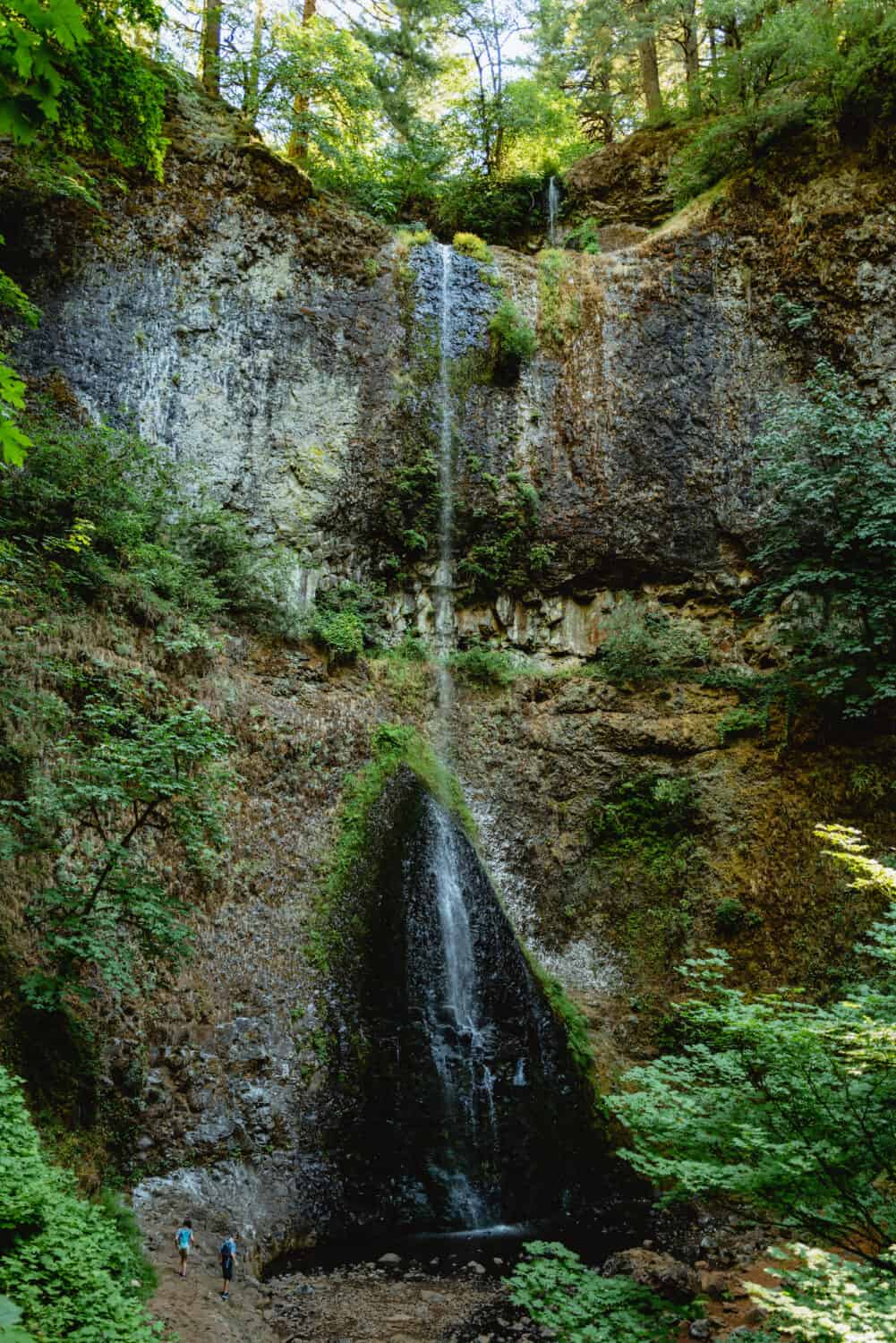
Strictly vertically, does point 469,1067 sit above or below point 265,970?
below

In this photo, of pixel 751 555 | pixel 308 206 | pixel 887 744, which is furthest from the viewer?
pixel 308 206

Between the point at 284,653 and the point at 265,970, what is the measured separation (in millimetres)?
5567

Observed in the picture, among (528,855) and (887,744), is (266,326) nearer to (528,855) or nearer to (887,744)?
(528,855)

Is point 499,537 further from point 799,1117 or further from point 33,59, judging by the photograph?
point 33,59

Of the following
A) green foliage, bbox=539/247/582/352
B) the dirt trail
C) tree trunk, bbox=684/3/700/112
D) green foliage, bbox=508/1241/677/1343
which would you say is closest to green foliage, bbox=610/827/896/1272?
green foliage, bbox=508/1241/677/1343

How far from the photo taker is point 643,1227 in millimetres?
8117

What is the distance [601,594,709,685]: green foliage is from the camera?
45.0 feet

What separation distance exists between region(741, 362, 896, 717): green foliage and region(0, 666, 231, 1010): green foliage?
332 inches

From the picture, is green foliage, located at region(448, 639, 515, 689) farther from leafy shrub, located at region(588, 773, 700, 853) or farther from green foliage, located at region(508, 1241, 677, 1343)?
green foliage, located at region(508, 1241, 677, 1343)

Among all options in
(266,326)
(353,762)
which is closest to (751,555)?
(353,762)

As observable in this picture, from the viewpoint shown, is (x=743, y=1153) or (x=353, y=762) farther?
(x=353, y=762)

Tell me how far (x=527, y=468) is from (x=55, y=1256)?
1381 centimetres

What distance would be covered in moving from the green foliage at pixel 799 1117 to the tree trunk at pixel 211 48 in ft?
61.9

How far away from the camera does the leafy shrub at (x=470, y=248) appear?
16.7 metres
